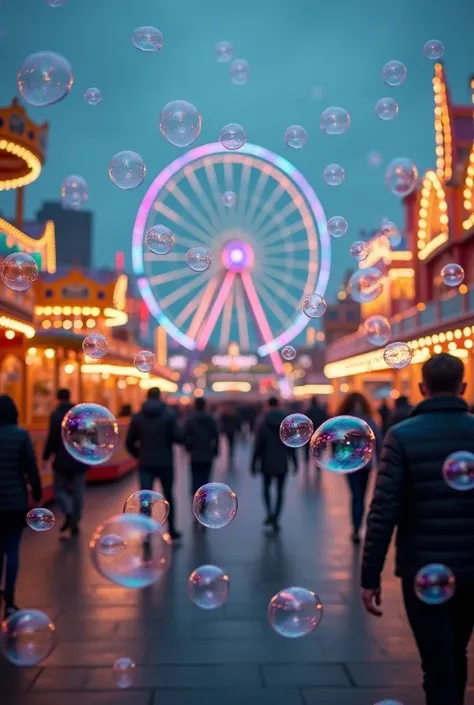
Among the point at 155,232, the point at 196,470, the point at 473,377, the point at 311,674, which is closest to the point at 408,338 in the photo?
the point at 473,377

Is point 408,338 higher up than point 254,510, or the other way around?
point 408,338

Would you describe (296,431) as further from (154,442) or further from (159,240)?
(159,240)

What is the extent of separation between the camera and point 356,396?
8023 mm

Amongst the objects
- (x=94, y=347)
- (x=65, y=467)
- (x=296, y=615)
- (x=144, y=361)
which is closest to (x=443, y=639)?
(x=296, y=615)

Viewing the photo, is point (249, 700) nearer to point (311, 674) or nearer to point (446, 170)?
point (311, 674)

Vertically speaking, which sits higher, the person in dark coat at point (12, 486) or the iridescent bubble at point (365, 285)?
the iridescent bubble at point (365, 285)

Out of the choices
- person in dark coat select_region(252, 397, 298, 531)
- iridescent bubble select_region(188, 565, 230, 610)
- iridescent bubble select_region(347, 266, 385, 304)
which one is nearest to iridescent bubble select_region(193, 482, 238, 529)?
iridescent bubble select_region(188, 565, 230, 610)

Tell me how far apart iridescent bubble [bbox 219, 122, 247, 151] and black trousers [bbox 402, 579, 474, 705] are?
5125 mm

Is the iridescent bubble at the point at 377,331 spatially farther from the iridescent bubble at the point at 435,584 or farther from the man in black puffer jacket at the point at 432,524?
the iridescent bubble at the point at 435,584

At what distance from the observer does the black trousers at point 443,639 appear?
2.81 metres

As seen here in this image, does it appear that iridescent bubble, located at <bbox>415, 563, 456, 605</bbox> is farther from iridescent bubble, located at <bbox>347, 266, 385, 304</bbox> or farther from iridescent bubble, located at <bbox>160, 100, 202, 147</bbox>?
iridescent bubble, located at <bbox>160, 100, 202, 147</bbox>

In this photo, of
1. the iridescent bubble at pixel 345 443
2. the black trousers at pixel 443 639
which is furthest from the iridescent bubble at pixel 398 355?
the black trousers at pixel 443 639

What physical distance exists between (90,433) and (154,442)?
9.74 ft

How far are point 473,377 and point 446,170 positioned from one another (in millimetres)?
7553
